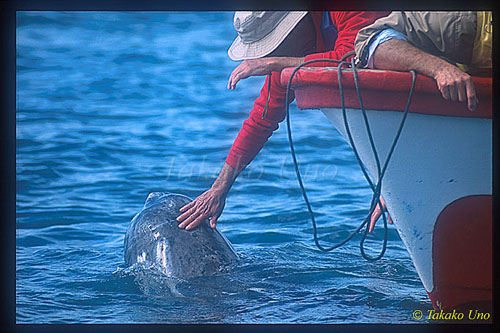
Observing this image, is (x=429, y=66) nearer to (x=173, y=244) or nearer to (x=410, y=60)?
(x=410, y=60)

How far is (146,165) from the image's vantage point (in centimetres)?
249

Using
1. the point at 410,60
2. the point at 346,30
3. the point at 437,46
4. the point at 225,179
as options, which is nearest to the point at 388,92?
the point at 410,60

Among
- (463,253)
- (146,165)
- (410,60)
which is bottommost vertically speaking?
(463,253)

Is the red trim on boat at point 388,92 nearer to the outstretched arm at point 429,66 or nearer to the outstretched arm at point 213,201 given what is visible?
the outstretched arm at point 429,66

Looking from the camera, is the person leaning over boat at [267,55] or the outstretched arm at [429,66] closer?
the outstretched arm at [429,66]

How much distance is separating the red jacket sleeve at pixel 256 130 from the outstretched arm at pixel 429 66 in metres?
0.48

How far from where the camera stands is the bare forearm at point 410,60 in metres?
2.02

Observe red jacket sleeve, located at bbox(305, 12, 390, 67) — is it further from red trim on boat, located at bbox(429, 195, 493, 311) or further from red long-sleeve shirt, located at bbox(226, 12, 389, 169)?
red trim on boat, located at bbox(429, 195, 493, 311)

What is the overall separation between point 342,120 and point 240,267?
2.45 ft

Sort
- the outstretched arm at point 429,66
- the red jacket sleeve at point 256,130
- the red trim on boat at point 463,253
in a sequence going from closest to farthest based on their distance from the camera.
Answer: the outstretched arm at point 429,66 → the red trim on boat at point 463,253 → the red jacket sleeve at point 256,130

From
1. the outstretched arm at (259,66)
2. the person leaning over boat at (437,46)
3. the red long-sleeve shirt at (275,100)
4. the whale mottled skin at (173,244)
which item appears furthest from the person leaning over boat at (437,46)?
the whale mottled skin at (173,244)

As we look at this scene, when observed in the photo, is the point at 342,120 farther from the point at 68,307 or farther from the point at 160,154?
the point at 68,307

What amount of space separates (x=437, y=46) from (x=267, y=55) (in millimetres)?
661

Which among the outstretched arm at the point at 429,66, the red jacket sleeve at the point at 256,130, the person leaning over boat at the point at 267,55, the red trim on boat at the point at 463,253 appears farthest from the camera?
the red jacket sleeve at the point at 256,130
